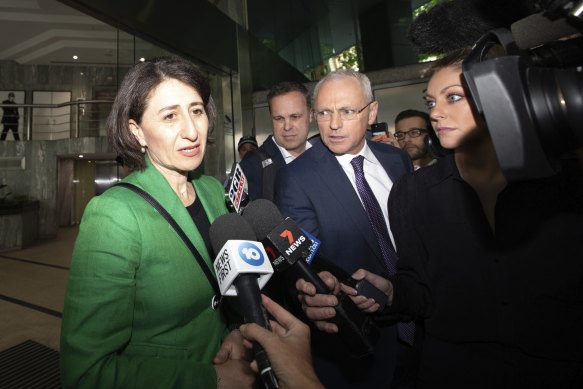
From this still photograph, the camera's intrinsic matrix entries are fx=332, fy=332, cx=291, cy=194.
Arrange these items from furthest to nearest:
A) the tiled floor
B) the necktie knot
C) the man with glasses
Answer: the tiled floor → the man with glasses → the necktie knot

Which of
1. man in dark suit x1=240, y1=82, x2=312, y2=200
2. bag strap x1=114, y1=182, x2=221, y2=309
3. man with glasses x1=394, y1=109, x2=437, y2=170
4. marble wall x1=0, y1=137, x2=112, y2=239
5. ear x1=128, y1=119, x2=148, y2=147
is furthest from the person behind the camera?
marble wall x1=0, y1=137, x2=112, y2=239

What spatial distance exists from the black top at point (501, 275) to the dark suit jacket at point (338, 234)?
32cm

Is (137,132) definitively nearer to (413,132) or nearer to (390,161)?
(390,161)

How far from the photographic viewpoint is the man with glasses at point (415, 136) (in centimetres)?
317

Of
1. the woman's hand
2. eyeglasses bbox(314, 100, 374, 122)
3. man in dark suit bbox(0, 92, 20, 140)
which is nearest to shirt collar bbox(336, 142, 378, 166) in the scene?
eyeglasses bbox(314, 100, 374, 122)

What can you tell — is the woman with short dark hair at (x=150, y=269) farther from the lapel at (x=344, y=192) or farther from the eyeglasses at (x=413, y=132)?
the eyeglasses at (x=413, y=132)

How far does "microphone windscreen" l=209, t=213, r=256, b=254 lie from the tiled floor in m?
3.14

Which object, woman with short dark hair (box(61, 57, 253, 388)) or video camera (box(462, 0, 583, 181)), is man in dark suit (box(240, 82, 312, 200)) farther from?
video camera (box(462, 0, 583, 181))

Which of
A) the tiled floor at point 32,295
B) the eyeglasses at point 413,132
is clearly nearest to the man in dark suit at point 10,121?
the tiled floor at point 32,295

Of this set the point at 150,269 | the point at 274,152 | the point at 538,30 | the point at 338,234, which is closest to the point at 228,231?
the point at 150,269

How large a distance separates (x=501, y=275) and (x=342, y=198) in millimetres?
765

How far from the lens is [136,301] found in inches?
39.1

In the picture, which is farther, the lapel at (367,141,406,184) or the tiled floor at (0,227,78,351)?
the tiled floor at (0,227,78,351)

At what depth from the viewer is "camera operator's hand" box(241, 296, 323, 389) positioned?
65 centimetres
